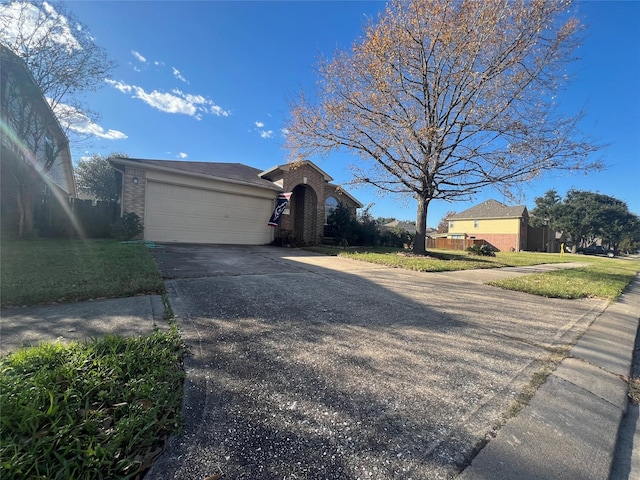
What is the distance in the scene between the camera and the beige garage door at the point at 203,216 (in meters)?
10.7

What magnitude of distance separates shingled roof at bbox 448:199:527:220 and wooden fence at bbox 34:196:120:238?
39084 mm

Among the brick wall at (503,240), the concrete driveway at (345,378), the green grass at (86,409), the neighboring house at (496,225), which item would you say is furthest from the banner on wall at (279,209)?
the brick wall at (503,240)

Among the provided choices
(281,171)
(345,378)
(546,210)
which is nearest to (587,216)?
(546,210)

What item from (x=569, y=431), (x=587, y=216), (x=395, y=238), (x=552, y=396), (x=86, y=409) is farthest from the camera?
(x=587, y=216)

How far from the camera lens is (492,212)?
3650 cm

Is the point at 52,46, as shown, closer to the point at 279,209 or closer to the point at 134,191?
the point at 134,191

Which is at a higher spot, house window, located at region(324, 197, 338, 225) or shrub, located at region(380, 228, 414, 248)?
house window, located at region(324, 197, 338, 225)

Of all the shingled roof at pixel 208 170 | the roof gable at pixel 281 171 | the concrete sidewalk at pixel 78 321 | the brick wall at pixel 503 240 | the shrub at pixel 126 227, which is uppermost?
the roof gable at pixel 281 171

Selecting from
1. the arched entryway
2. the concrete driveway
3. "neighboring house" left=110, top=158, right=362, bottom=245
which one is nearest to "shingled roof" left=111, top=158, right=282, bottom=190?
"neighboring house" left=110, top=158, right=362, bottom=245

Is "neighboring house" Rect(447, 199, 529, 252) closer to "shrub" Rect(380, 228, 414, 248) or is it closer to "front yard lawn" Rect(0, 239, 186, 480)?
"shrub" Rect(380, 228, 414, 248)

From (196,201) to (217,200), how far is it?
0.87 meters

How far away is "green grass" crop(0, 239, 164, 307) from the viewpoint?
337cm

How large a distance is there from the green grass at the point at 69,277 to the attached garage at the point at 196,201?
4.72 metres

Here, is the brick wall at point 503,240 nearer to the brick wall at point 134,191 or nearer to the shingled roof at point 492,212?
the shingled roof at point 492,212
